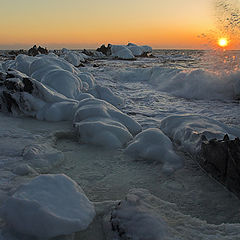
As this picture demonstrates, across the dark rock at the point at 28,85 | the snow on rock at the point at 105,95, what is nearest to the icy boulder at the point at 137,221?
the dark rock at the point at 28,85

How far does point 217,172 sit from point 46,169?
5.04ft

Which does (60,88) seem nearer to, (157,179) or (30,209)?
(157,179)

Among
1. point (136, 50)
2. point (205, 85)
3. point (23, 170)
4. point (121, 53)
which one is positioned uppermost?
point (136, 50)

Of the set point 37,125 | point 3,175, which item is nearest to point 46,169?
point 3,175

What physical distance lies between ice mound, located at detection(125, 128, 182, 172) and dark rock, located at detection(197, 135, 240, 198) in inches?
11.9

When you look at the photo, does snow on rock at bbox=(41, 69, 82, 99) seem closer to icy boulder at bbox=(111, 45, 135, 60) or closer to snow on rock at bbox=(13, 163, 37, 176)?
snow on rock at bbox=(13, 163, 37, 176)

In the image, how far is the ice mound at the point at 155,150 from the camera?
2441mm

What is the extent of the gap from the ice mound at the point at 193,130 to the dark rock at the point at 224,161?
262 millimetres

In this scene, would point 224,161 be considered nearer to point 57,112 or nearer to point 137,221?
point 137,221

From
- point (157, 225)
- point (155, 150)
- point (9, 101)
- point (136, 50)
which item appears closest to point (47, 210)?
point (157, 225)

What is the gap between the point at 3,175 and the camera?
6.33 feet

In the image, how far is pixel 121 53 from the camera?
3231 centimetres

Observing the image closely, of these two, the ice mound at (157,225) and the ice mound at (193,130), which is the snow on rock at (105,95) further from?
the ice mound at (157,225)

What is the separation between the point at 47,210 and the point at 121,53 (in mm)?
32462
